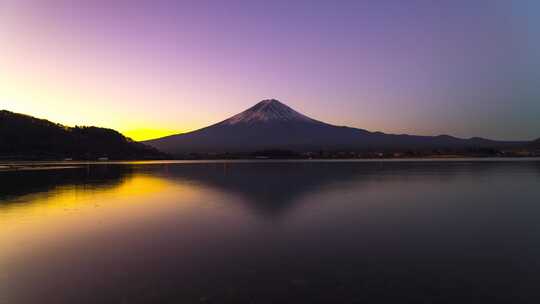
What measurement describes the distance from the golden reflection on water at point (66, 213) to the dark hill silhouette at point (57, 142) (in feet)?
268

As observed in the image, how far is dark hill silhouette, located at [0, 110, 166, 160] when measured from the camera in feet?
310

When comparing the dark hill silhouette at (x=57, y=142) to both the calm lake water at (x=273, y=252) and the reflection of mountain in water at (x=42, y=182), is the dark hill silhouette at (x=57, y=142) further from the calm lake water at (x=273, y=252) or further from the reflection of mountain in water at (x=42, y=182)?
the calm lake water at (x=273, y=252)

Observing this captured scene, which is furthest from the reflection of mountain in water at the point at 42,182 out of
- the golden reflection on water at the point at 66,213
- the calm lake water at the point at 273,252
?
the calm lake water at the point at 273,252

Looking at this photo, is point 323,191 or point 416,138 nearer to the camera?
point 323,191

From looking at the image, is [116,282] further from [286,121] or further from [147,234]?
[286,121]

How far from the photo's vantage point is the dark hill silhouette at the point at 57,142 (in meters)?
94.6

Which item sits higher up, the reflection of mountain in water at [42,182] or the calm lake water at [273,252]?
the reflection of mountain in water at [42,182]

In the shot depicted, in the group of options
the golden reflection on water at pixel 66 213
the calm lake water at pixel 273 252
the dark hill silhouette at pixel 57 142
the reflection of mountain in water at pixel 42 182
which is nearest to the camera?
the calm lake water at pixel 273 252

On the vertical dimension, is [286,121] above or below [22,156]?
above

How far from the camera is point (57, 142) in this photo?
106m

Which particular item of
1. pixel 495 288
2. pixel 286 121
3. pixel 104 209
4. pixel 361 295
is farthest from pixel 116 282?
pixel 286 121

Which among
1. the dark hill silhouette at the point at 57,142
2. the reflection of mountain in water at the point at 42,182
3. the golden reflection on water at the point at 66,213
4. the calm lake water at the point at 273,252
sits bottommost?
the calm lake water at the point at 273,252

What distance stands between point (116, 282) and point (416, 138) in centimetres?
19631

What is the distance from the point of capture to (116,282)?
658cm
